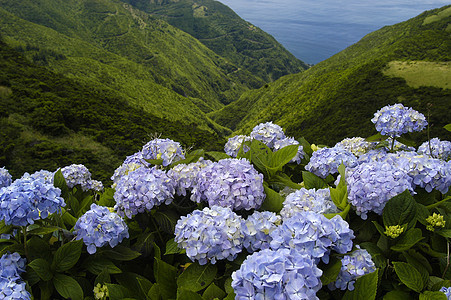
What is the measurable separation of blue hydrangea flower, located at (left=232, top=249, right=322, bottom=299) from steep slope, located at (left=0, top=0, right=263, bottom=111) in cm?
9907

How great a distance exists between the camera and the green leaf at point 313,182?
258cm

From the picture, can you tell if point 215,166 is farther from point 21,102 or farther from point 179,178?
point 21,102

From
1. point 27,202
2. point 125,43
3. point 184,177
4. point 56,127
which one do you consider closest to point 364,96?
point 56,127

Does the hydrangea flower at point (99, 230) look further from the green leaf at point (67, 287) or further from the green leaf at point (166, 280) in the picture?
the green leaf at point (166, 280)

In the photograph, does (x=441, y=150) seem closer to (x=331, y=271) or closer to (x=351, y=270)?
(x=351, y=270)

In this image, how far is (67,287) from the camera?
1.79 metres

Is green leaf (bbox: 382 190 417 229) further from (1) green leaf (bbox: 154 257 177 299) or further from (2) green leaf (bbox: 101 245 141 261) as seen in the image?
(2) green leaf (bbox: 101 245 141 261)

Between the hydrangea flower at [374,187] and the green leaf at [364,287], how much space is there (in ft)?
1.53

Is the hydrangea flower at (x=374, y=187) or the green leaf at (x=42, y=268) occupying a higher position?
the hydrangea flower at (x=374, y=187)

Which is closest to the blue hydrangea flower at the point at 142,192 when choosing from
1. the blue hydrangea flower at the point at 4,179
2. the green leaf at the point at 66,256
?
the green leaf at the point at 66,256

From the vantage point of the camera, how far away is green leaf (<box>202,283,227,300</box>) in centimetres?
153

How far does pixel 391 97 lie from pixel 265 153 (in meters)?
57.6

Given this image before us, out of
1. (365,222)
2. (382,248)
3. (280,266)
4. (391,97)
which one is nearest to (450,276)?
(382,248)

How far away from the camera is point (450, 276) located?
1.76 meters
